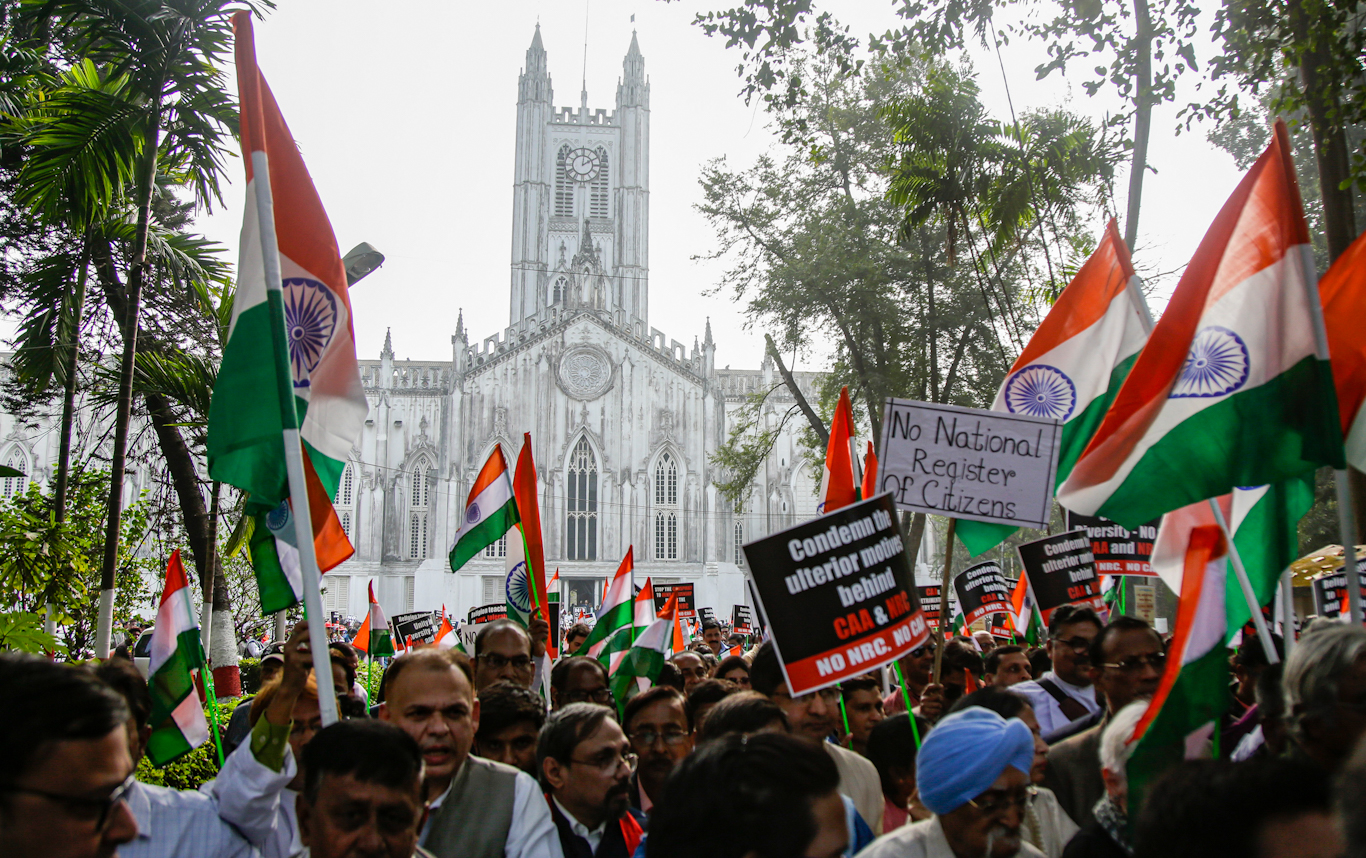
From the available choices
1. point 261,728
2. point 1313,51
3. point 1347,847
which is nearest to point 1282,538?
point 1347,847

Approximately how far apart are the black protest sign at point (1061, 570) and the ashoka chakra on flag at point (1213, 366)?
2.64 metres

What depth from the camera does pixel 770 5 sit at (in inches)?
352

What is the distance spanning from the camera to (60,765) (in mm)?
1609

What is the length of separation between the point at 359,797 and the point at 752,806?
0.92 m

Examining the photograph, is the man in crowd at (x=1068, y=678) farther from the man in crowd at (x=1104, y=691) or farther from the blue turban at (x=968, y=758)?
the blue turban at (x=968, y=758)

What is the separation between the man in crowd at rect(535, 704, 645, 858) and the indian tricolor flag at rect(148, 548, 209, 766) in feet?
6.61

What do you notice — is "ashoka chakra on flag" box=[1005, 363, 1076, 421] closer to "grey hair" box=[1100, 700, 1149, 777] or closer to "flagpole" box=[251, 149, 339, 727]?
"grey hair" box=[1100, 700, 1149, 777]

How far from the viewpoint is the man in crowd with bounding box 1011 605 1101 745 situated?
4824 mm

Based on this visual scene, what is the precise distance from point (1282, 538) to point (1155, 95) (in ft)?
22.4

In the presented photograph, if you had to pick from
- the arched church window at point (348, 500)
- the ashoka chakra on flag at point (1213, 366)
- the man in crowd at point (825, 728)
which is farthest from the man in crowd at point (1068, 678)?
the arched church window at point (348, 500)

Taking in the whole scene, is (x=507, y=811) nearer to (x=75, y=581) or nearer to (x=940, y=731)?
(x=940, y=731)

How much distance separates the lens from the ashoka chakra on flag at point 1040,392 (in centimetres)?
513

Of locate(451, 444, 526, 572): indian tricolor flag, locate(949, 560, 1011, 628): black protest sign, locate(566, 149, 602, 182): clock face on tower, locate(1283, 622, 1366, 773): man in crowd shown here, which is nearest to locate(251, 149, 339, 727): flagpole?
locate(1283, 622, 1366, 773): man in crowd

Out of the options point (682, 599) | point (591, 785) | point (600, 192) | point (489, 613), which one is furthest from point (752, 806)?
point (600, 192)
